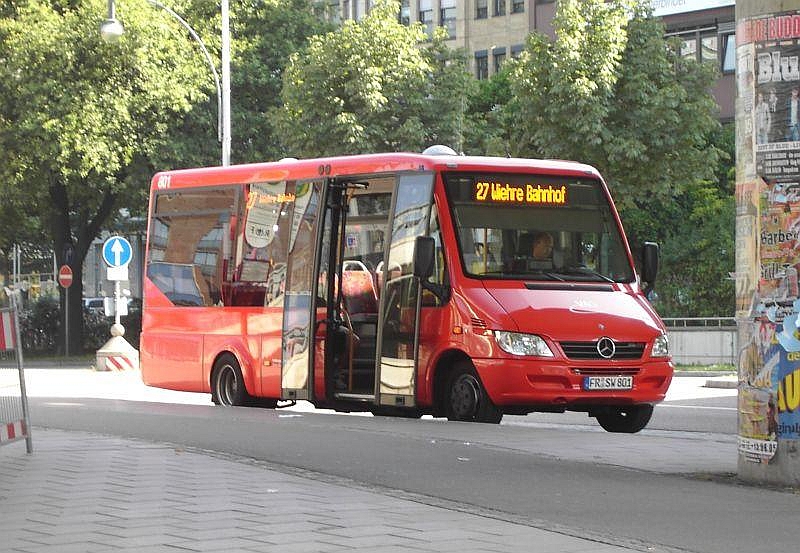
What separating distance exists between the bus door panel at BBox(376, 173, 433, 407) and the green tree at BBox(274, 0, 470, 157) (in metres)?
25.1

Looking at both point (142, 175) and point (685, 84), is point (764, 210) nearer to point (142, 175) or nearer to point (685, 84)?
point (685, 84)

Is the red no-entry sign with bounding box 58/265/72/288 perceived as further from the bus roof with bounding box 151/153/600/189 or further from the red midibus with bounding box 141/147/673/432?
the red midibus with bounding box 141/147/673/432

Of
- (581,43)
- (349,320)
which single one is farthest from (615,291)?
(581,43)

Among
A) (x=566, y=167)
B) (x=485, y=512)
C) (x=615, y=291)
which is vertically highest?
(x=566, y=167)

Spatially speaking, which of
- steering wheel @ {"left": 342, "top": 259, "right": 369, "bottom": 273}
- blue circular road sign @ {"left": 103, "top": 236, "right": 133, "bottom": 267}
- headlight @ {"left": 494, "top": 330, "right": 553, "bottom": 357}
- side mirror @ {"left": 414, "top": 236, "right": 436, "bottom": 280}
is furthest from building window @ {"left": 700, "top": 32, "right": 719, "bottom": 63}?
headlight @ {"left": 494, "top": 330, "right": 553, "bottom": 357}

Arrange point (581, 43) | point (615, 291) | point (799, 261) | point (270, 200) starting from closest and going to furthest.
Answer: point (799, 261), point (615, 291), point (270, 200), point (581, 43)

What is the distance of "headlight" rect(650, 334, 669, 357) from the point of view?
16.7 m

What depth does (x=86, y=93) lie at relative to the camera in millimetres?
44438

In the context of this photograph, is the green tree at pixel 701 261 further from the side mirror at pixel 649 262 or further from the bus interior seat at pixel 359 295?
the bus interior seat at pixel 359 295

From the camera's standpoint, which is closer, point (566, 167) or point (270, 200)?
point (566, 167)

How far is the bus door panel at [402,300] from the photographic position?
17.4m

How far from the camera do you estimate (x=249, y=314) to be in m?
20.2

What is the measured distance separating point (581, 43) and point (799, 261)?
3208 cm

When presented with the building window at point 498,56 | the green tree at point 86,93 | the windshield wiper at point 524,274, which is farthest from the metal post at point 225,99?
the building window at point 498,56
